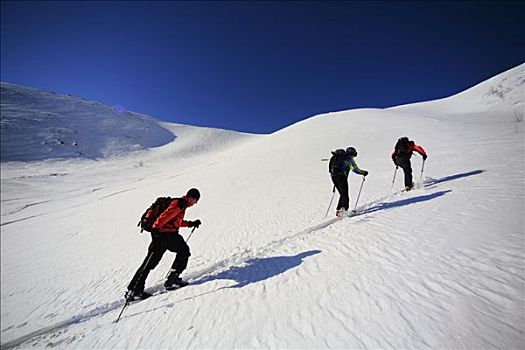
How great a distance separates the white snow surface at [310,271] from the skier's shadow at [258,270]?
43 millimetres

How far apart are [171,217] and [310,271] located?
2646mm

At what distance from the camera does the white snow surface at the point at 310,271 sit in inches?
101

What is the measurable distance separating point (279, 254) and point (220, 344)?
99.1 inches

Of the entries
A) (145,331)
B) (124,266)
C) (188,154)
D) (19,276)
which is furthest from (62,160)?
(145,331)

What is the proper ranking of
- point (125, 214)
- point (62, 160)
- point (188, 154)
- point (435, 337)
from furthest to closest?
point (188, 154) < point (62, 160) < point (125, 214) < point (435, 337)

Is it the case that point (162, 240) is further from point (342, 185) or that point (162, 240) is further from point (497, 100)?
point (497, 100)

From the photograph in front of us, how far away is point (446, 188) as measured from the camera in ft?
23.3

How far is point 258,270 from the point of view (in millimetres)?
4410

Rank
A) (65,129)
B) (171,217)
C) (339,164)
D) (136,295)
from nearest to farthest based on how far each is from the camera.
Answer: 1. (171,217)
2. (136,295)
3. (339,164)
4. (65,129)

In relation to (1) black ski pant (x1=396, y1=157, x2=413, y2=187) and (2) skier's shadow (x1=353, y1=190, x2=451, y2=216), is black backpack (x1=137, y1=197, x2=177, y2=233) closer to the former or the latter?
(2) skier's shadow (x1=353, y1=190, x2=451, y2=216)

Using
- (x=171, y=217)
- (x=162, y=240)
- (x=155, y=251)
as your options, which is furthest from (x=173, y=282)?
(x=171, y=217)

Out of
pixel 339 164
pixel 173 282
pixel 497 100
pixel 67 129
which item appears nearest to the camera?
pixel 173 282

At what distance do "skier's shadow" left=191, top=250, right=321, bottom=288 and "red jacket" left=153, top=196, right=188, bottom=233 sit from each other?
1.32m

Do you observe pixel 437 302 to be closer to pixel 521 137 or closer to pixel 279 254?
pixel 279 254
